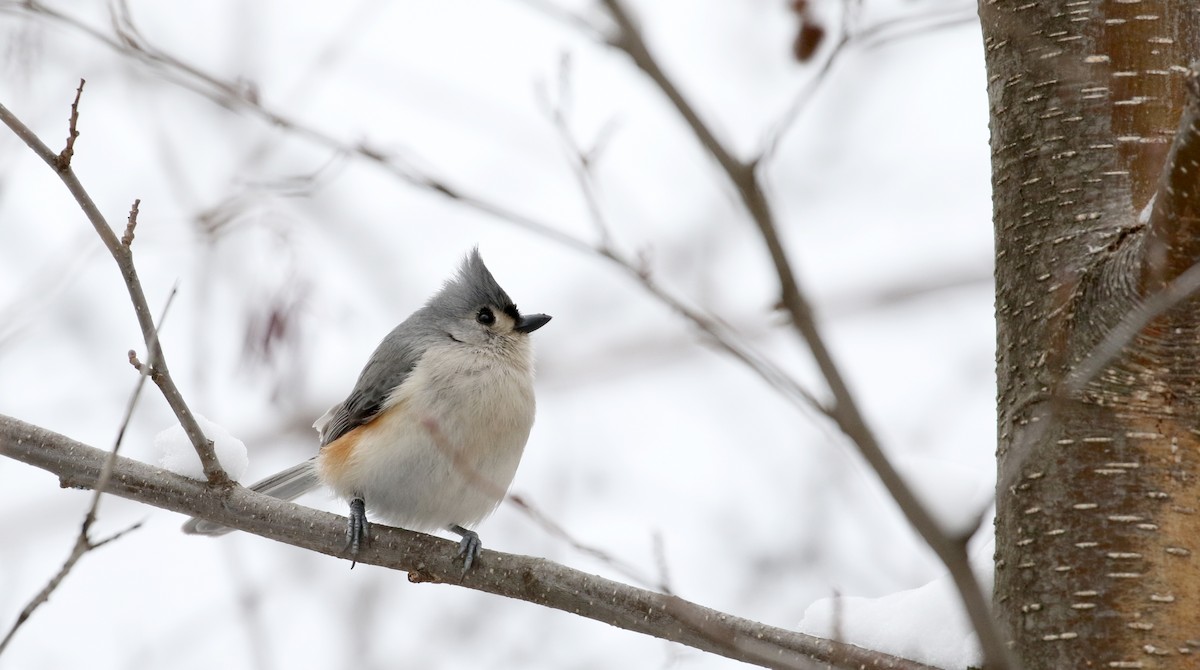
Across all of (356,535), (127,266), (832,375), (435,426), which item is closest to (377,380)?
(435,426)

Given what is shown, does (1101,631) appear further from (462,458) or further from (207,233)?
(207,233)

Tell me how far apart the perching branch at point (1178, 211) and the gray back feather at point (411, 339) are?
7.71 ft

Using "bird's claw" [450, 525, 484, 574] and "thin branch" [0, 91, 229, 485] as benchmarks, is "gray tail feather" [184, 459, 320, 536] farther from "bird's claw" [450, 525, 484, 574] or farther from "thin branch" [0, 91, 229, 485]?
"thin branch" [0, 91, 229, 485]

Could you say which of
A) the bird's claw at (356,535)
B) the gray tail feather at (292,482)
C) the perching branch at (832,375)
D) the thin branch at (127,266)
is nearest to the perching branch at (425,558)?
the bird's claw at (356,535)

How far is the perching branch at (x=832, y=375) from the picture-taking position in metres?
0.75

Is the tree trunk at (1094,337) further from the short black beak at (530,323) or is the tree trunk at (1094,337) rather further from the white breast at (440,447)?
the short black beak at (530,323)

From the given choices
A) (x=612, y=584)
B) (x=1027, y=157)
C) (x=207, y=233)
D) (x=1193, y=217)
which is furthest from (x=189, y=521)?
(x=1193, y=217)

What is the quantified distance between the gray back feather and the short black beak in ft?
0.27

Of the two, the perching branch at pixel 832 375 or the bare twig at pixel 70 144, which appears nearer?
the perching branch at pixel 832 375

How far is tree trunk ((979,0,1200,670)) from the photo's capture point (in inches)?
60.2

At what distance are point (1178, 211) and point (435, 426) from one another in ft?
6.85

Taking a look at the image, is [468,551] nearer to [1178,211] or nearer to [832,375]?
[1178,211]

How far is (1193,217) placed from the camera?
4.27 feet

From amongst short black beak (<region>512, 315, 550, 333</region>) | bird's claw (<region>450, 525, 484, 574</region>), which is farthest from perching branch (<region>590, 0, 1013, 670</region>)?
short black beak (<region>512, 315, 550, 333</region>)
